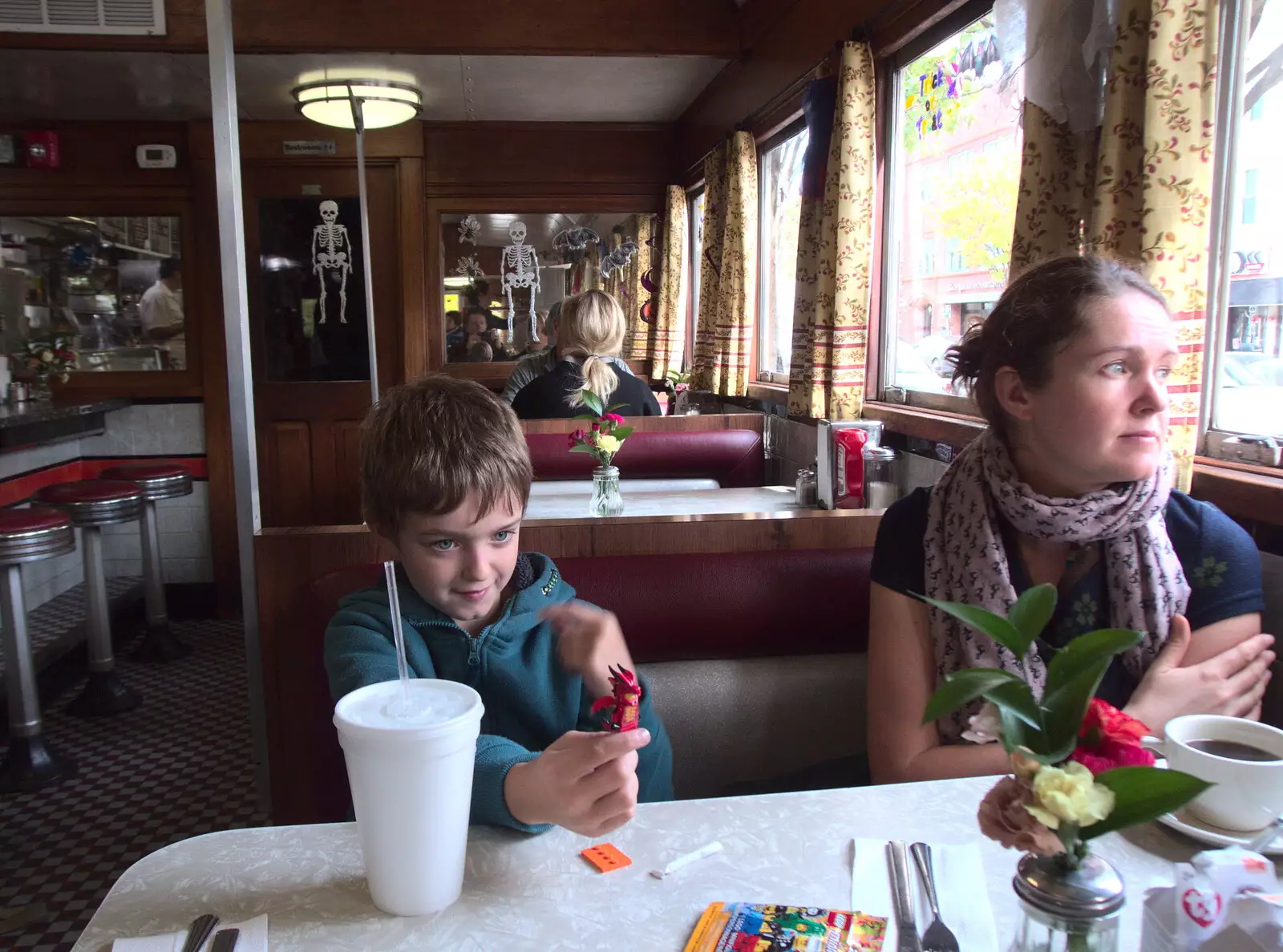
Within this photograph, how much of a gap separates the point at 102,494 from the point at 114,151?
272cm

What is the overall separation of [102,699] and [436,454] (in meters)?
3.29

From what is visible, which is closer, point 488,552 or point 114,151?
point 488,552

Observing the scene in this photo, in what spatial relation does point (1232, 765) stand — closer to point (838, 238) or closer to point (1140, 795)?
point (1140, 795)

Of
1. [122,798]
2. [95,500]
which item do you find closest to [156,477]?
[95,500]

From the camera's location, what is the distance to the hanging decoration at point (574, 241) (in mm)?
6316

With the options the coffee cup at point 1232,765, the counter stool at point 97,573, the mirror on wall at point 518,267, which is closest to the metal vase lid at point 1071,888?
the coffee cup at point 1232,765

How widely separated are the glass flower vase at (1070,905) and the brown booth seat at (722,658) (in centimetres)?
102

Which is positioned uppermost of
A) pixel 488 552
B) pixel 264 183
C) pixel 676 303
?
pixel 264 183

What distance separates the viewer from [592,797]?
82 cm

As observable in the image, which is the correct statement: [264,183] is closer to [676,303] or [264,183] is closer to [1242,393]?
[676,303]

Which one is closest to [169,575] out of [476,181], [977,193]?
[476,181]

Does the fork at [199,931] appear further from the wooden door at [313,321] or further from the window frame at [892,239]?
the wooden door at [313,321]

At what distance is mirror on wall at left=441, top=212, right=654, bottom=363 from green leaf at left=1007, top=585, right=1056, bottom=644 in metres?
5.71

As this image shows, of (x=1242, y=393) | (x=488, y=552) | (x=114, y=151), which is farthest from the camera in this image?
(x=114, y=151)
